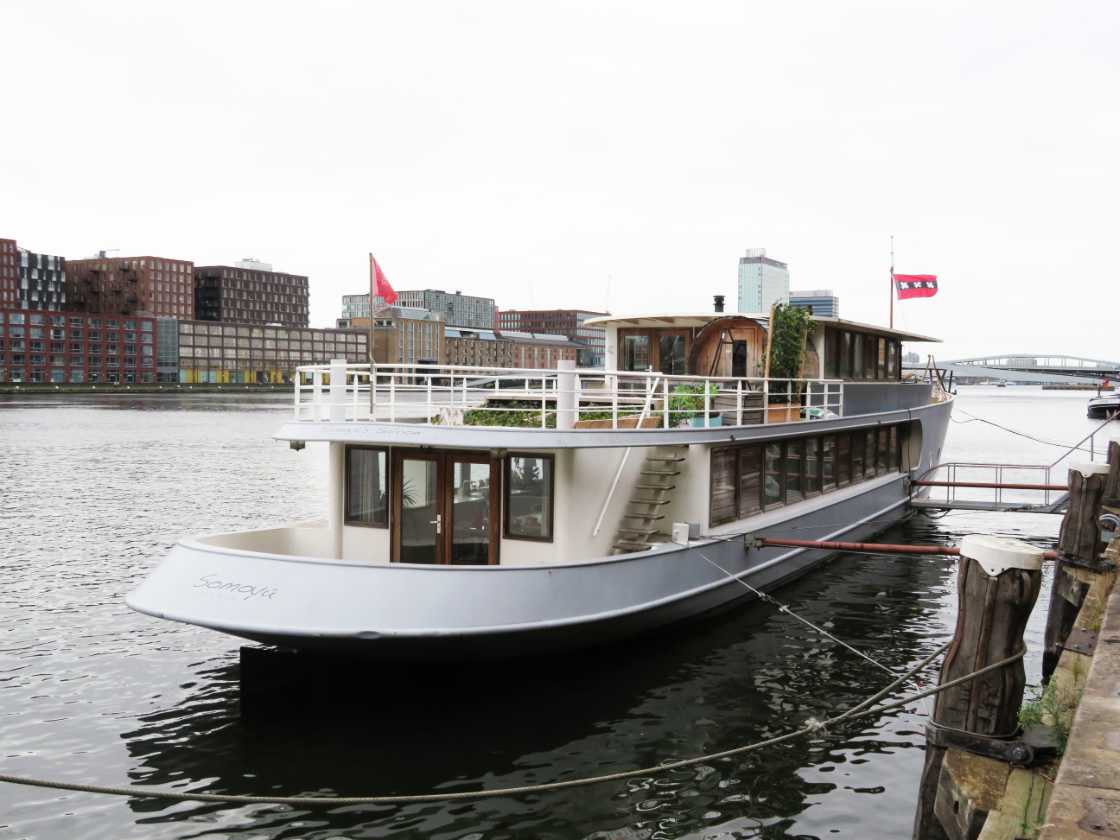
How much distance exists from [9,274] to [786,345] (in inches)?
8360

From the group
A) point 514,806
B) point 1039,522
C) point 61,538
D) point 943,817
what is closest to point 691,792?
point 514,806

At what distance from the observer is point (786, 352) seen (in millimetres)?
18453

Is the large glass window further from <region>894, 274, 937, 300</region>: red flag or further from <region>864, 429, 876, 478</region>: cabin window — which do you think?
<region>894, 274, 937, 300</region>: red flag

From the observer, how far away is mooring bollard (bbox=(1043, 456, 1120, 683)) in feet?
39.5

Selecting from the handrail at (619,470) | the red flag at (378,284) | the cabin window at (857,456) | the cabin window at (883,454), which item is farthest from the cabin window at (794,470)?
the red flag at (378,284)

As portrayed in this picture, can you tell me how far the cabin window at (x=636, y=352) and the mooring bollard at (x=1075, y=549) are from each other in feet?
30.2

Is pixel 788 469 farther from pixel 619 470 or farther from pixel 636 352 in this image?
pixel 619 470

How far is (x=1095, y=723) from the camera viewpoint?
6.42 meters

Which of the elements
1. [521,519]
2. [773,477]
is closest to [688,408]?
[773,477]

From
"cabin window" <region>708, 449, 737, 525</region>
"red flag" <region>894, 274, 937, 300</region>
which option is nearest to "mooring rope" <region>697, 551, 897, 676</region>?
Answer: "cabin window" <region>708, 449, 737, 525</region>

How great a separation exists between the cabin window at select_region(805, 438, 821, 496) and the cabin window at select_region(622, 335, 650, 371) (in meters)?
3.68

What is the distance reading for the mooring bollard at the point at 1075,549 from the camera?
12.0 metres

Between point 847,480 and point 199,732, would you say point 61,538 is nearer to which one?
point 199,732

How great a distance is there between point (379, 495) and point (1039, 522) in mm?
24821
